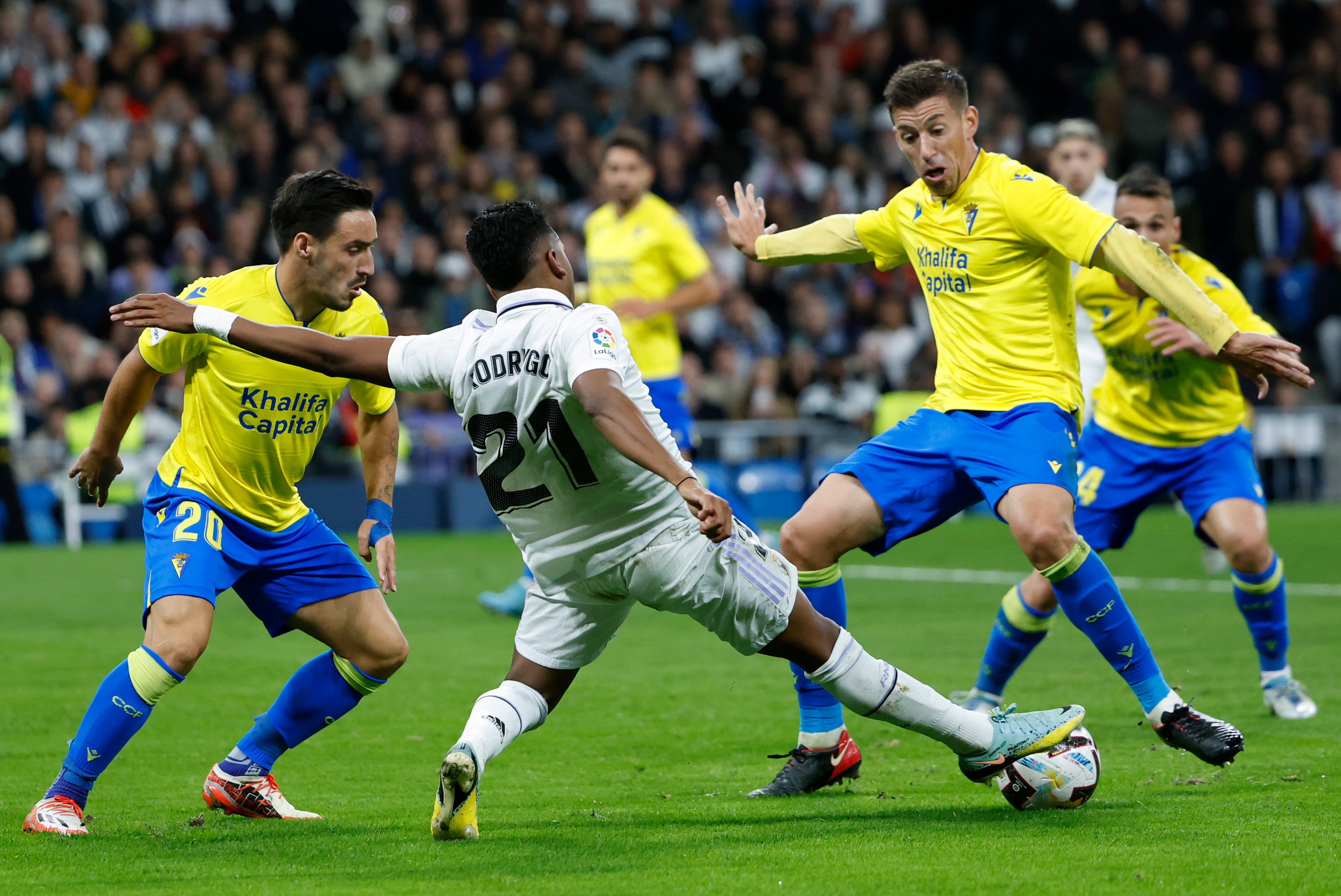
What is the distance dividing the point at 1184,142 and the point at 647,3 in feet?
24.0

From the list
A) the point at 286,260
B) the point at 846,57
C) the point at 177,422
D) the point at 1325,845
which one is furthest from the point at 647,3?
the point at 1325,845

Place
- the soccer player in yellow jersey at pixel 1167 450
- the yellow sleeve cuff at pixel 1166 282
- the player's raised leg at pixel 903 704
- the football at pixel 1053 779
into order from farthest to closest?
the soccer player in yellow jersey at pixel 1167 450 < the yellow sleeve cuff at pixel 1166 282 < the football at pixel 1053 779 < the player's raised leg at pixel 903 704

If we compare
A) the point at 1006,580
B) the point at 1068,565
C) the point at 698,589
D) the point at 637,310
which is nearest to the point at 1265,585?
the point at 1068,565

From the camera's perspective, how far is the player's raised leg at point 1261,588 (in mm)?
7051

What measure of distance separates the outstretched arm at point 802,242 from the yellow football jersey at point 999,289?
0.31 metres

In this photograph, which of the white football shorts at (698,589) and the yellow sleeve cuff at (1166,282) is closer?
the white football shorts at (698,589)

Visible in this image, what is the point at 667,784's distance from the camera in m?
5.79

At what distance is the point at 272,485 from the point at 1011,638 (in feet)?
10.3

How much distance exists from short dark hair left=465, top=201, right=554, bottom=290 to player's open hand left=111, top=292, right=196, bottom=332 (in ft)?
2.85

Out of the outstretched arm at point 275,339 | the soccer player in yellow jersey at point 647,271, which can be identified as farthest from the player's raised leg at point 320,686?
the soccer player in yellow jersey at point 647,271

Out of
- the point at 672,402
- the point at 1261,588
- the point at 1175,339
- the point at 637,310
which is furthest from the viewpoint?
the point at 672,402

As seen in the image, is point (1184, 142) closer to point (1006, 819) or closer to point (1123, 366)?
point (1123, 366)

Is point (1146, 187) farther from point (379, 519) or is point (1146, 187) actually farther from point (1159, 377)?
point (379, 519)

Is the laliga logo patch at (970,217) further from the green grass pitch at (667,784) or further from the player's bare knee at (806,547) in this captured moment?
the green grass pitch at (667,784)
